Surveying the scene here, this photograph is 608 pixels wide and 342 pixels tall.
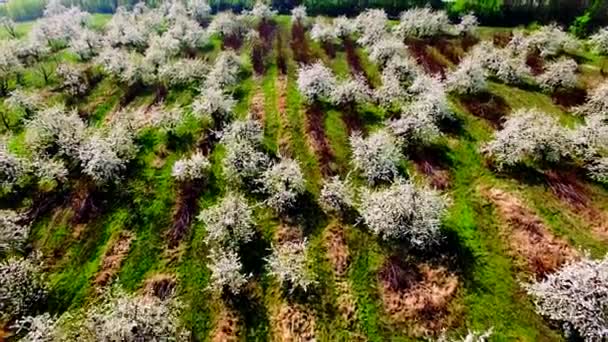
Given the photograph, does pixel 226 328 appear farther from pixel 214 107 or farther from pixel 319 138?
pixel 214 107

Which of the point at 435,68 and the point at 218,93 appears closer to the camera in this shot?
the point at 218,93

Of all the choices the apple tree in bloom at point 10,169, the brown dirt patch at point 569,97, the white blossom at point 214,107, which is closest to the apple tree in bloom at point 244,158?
the white blossom at point 214,107

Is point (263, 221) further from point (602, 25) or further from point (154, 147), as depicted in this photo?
point (602, 25)

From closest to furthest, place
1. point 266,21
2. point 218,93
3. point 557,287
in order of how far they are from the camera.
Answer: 1. point 557,287
2. point 218,93
3. point 266,21

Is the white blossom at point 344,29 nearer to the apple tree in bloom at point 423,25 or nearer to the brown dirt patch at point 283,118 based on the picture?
the apple tree in bloom at point 423,25

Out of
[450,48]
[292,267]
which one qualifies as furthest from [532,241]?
[450,48]

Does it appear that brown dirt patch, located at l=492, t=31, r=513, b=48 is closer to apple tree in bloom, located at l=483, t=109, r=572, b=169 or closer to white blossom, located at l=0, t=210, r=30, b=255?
apple tree in bloom, located at l=483, t=109, r=572, b=169

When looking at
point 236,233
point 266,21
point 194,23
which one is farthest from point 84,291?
point 266,21
